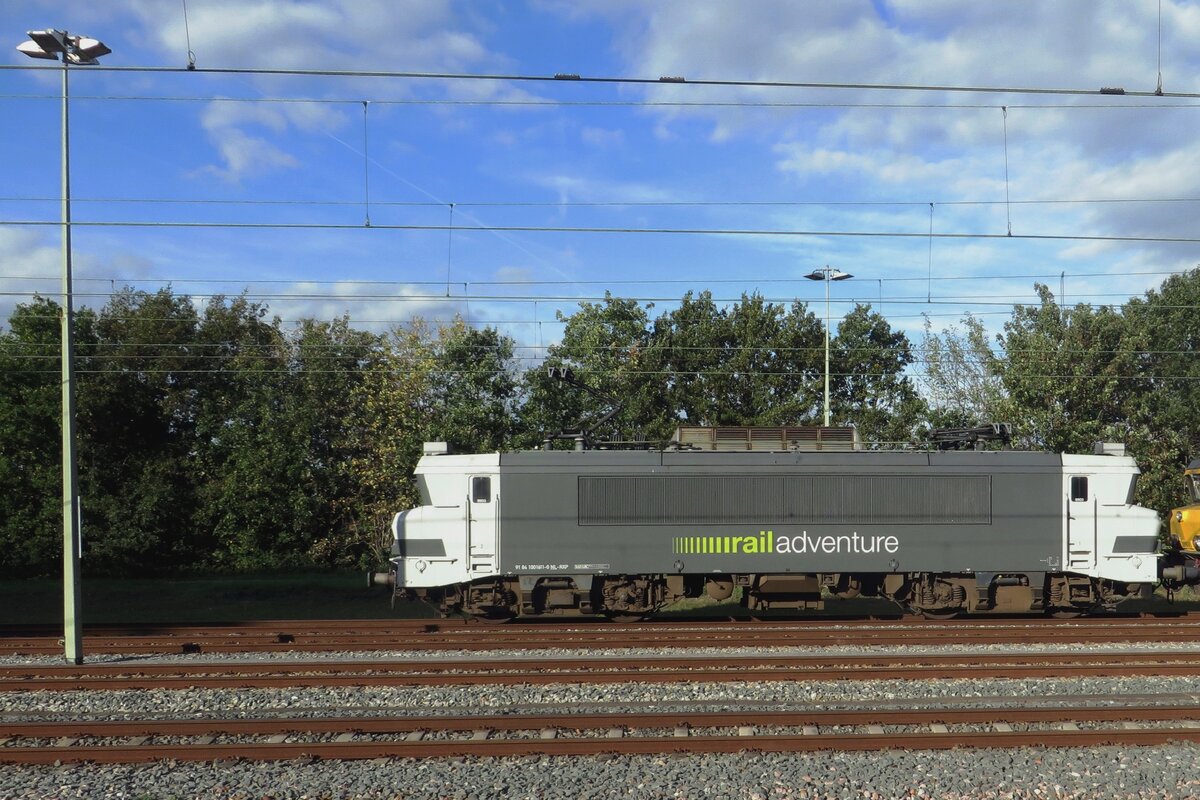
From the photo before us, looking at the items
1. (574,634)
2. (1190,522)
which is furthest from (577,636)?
(1190,522)

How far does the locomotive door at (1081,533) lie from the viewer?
1705 centimetres

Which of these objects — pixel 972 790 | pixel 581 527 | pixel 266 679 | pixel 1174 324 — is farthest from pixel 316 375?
pixel 1174 324

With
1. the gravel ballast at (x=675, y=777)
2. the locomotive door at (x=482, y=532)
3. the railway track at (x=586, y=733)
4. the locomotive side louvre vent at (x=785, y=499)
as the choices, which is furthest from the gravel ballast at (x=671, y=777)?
the locomotive side louvre vent at (x=785, y=499)

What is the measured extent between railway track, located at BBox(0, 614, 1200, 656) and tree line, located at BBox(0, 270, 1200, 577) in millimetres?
11447

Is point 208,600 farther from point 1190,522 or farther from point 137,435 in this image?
point 1190,522

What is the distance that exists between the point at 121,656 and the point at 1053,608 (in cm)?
1604

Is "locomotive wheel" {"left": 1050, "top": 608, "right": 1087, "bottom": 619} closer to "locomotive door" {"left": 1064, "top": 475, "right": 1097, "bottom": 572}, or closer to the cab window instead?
"locomotive door" {"left": 1064, "top": 475, "right": 1097, "bottom": 572}

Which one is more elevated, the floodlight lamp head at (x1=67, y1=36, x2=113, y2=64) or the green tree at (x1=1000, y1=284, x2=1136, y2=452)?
the floodlight lamp head at (x1=67, y1=36, x2=113, y2=64)

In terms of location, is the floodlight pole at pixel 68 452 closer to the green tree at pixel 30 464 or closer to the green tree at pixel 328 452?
the green tree at pixel 328 452

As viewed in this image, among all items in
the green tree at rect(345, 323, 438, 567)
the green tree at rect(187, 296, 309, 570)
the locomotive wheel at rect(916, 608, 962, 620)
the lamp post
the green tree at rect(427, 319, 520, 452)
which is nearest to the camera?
the lamp post

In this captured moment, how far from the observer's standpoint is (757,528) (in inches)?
661

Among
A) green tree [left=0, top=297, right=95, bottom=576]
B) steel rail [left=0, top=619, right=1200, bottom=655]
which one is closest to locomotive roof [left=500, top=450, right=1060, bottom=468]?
steel rail [left=0, top=619, right=1200, bottom=655]

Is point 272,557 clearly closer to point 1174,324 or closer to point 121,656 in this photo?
point 121,656

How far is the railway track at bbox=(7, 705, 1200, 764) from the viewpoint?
8711 mm
